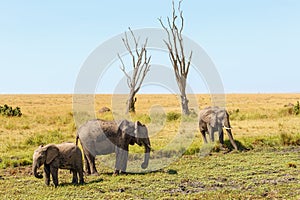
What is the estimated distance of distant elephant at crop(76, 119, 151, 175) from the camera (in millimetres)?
13961

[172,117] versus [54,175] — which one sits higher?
[172,117]

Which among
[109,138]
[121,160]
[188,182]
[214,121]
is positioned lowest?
[188,182]

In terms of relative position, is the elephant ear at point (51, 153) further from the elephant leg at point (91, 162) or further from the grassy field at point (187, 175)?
the elephant leg at point (91, 162)

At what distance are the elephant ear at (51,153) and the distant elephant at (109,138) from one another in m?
2.22

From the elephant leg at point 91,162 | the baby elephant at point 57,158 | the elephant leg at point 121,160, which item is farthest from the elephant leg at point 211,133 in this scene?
the baby elephant at point 57,158

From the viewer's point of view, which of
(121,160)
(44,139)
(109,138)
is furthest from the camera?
(44,139)

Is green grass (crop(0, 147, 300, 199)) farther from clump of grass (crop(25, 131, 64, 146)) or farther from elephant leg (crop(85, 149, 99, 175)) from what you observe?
clump of grass (crop(25, 131, 64, 146))

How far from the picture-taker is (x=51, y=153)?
1170 centimetres

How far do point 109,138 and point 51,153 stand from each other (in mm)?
2788

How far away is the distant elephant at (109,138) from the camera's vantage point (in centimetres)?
1396

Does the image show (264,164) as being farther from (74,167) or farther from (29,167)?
(29,167)

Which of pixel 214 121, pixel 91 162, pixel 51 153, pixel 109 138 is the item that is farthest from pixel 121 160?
pixel 214 121

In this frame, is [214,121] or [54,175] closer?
[54,175]

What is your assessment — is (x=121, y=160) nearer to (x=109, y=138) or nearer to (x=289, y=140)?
(x=109, y=138)
